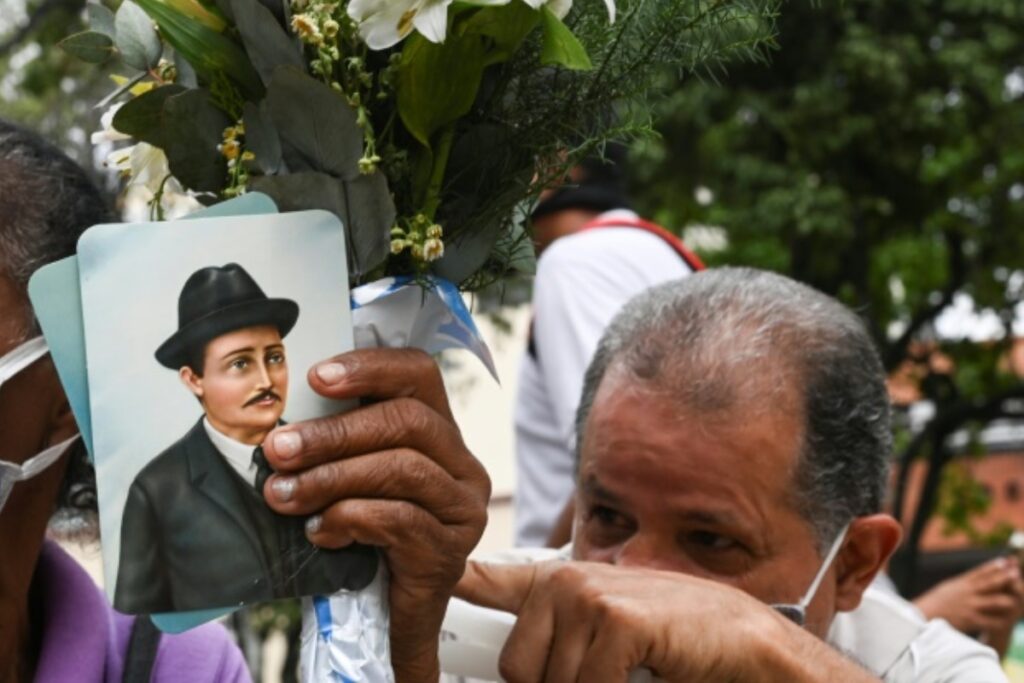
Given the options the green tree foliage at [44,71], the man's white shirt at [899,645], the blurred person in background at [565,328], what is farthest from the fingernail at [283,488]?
the green tree foliage at [44,71]

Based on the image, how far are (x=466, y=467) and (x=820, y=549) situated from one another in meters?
1.11

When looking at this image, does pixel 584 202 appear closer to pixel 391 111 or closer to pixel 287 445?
pixel 391 111

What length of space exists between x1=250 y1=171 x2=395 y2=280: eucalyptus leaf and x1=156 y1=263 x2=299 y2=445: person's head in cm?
10

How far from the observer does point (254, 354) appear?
1.70 metres

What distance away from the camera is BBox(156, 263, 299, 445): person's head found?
1688mm

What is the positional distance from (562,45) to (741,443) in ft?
3.67

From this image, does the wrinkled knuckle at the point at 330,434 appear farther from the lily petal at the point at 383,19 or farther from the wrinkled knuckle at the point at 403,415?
the lily petal at the point at 383,19

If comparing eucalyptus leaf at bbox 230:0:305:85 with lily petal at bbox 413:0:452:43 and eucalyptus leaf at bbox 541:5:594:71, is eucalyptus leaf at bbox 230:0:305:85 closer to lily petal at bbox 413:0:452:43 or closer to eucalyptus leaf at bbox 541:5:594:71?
lily petal at bbox 413:0:452:43

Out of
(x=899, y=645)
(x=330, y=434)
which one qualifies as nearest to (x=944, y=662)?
(x=899, y=645)

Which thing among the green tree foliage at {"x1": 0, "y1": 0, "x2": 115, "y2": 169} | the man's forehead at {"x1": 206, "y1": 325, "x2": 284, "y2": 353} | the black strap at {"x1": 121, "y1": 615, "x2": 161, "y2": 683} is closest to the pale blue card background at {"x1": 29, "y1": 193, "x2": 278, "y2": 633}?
the man's forehead at {"x1": 206, "y1": 325, "x2": 284, "y2": 353}

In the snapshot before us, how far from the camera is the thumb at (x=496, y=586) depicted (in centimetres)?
220

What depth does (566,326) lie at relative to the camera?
3.86 meters

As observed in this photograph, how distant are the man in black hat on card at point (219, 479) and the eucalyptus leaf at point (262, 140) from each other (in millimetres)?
135

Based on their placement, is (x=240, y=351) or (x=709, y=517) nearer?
(x=240, y=351)
